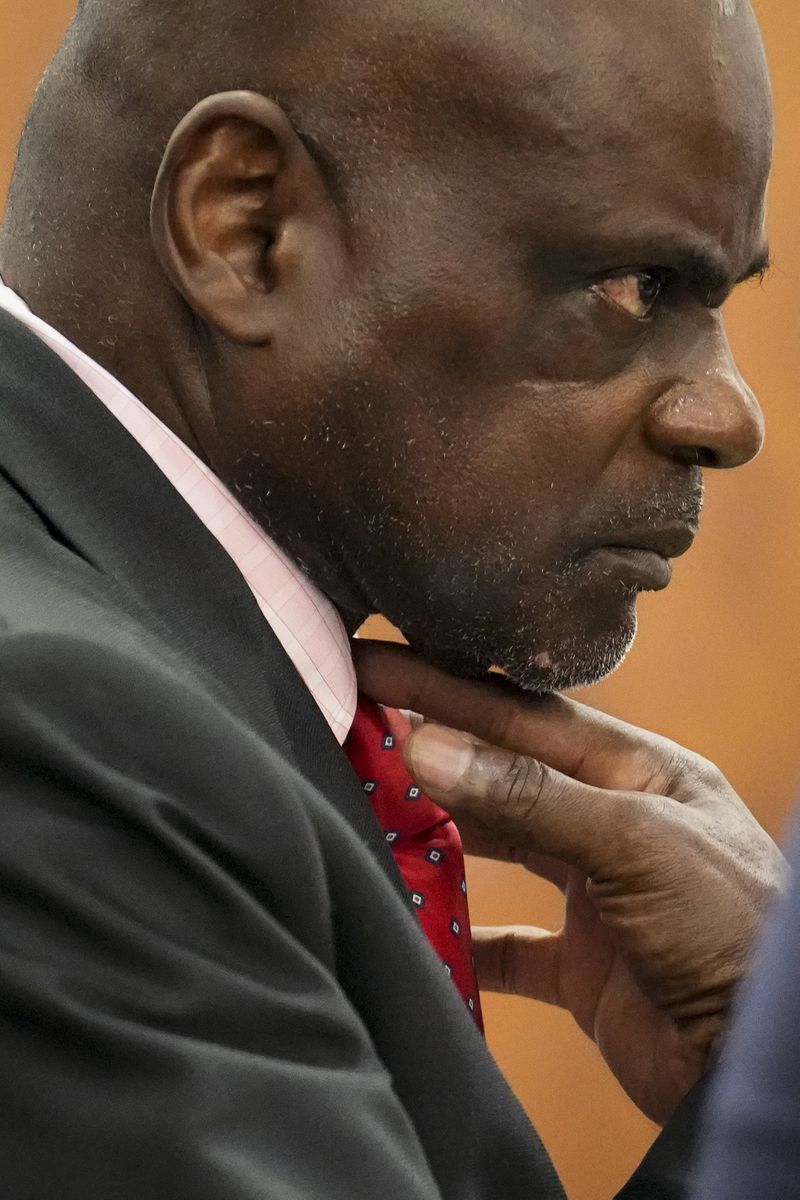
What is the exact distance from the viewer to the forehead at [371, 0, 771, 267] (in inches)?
34.4

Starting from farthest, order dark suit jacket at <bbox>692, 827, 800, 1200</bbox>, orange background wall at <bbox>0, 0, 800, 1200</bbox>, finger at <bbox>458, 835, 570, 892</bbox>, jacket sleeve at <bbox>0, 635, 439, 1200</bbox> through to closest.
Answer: orange background wall at <bbox>0, 0, 800, 1200</bbox> → finger at <bbox>458, 835, 570, 892</bbox> → dark suit jacket at <bbox>692, 827, 800, 1200</bbox> → jacket sleeve at <bbox>0, 635, 439, 1200</bbox>

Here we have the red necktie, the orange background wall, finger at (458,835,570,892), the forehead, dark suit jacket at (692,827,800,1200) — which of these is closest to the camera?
dark suit jacket at (692,827,800,1200)

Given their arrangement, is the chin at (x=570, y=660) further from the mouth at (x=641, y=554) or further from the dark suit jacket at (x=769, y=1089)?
the dark suit jacket at (x=769, y=1089)

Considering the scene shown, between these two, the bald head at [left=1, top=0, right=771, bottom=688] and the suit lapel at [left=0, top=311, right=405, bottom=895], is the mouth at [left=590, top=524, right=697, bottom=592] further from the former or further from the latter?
the suit lapel at [left=0, top=311, right=405, bottom=895]

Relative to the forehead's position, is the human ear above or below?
below

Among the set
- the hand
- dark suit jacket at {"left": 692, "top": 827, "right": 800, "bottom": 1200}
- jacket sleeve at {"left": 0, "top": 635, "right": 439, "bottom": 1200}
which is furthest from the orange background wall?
jacket sleeve at {"left": 0, "top": 635, "right": 439, "bottom": 1200}

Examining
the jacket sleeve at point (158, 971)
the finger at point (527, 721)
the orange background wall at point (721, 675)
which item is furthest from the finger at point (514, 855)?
the orange background wall at point (721, 675)

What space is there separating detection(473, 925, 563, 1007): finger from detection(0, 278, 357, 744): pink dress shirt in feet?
1.26

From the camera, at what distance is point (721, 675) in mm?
2053

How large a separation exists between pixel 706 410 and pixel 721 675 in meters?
1.15

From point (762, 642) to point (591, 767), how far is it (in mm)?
976

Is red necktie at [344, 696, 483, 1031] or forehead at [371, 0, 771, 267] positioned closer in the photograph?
forehead at [371, 0, 771, 267]

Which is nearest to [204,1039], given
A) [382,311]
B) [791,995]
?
[791,995]

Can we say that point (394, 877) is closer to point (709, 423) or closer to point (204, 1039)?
point (204, 1039)
